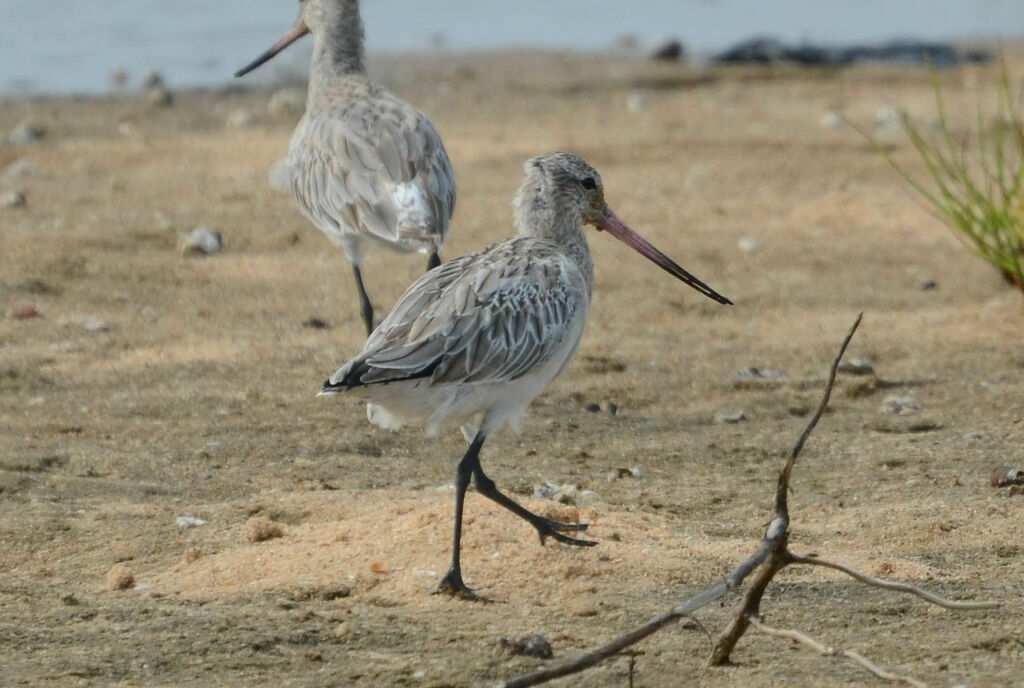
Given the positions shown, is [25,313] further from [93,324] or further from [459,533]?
[459,533]

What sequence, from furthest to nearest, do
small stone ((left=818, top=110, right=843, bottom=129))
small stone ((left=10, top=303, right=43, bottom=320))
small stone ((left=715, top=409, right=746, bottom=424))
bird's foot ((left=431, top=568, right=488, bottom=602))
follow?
small stone ((left=818, top=110, right=843, bottom=129)) < small stone ((left=10, top=303, right=43, bottom=320)) < small stone ((left=715, top=409, right=746, bottom=424)) < bird's foot ((left=431, top=568, right=488, bottom=602))

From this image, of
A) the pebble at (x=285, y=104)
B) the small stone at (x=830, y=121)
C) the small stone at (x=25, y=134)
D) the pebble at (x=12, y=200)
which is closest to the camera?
the pebble at (x=12, y=200)

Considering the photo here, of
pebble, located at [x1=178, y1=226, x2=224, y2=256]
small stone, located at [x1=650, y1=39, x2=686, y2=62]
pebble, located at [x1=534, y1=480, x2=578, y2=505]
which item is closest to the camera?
pebble, located at [x1=534, y1=480, x2=578, y2=505]

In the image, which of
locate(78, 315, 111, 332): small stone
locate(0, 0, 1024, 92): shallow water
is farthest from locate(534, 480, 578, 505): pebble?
locate(0, 0, 1024, 92): shallow water

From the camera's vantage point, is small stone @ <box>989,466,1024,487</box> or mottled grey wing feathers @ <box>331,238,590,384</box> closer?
mottled grey wing feathers @ <box>331,238,590,384</box>

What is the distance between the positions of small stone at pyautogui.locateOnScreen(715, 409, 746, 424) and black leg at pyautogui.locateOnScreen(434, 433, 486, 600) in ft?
6.54

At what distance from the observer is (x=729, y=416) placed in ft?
23.5

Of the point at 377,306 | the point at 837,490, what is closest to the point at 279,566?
the point at 837,490

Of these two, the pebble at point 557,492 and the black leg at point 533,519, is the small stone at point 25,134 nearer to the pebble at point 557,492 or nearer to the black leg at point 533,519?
the pebble at point 557,492

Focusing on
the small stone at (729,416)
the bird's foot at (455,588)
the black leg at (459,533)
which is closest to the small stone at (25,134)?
the small stone at (729,416)

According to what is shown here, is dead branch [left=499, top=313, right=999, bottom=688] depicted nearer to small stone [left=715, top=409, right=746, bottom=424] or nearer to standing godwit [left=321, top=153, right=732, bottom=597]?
standing godwit [left=321, top=153, right=732, bottom=597]

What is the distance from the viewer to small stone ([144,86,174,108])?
13.5 metres

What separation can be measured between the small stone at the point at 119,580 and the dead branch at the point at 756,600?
1687 mm

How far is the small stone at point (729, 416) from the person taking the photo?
7.13 meters
